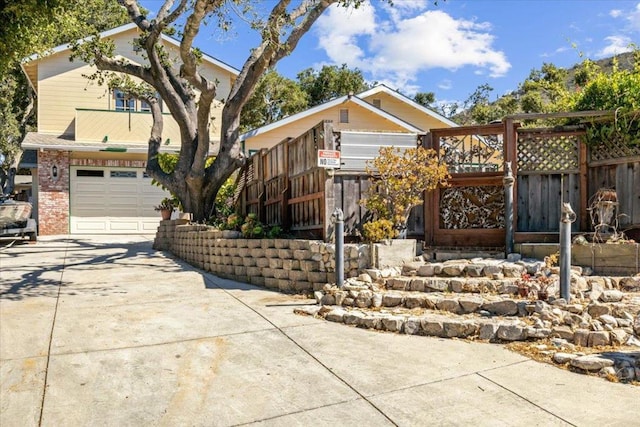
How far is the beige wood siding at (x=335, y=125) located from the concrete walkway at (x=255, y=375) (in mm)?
11695

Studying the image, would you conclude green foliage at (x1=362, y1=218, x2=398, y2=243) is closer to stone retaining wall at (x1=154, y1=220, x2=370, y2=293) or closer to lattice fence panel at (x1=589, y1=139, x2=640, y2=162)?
stone retaining wall at (x1=154, y1=220, x2=370, y2=293)

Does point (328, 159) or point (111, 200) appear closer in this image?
point (328, 159)

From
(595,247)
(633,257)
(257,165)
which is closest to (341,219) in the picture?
(595,247)

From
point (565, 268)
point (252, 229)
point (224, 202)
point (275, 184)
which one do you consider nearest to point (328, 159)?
point (252, 229)

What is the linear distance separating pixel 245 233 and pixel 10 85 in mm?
23994

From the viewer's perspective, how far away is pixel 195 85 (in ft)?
35.5

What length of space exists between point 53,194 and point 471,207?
576 inches

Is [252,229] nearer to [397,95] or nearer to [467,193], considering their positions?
[467,193]

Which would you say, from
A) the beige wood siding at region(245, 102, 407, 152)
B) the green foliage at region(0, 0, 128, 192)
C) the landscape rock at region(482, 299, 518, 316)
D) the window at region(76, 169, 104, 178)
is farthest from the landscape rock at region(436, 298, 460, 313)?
the window at region(76, 169, 104, 178)

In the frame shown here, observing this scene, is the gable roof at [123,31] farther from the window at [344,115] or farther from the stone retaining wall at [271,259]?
the stone retaining wall at [271,259]

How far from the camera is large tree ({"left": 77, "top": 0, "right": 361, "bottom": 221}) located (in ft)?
34.4

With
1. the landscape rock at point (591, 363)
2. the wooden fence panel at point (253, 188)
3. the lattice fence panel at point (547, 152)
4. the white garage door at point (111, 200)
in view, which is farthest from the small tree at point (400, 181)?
the white garage door at point (111, 200)

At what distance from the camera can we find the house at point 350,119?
679 inches

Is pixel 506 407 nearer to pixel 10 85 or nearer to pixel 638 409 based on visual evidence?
pixel 638 409
